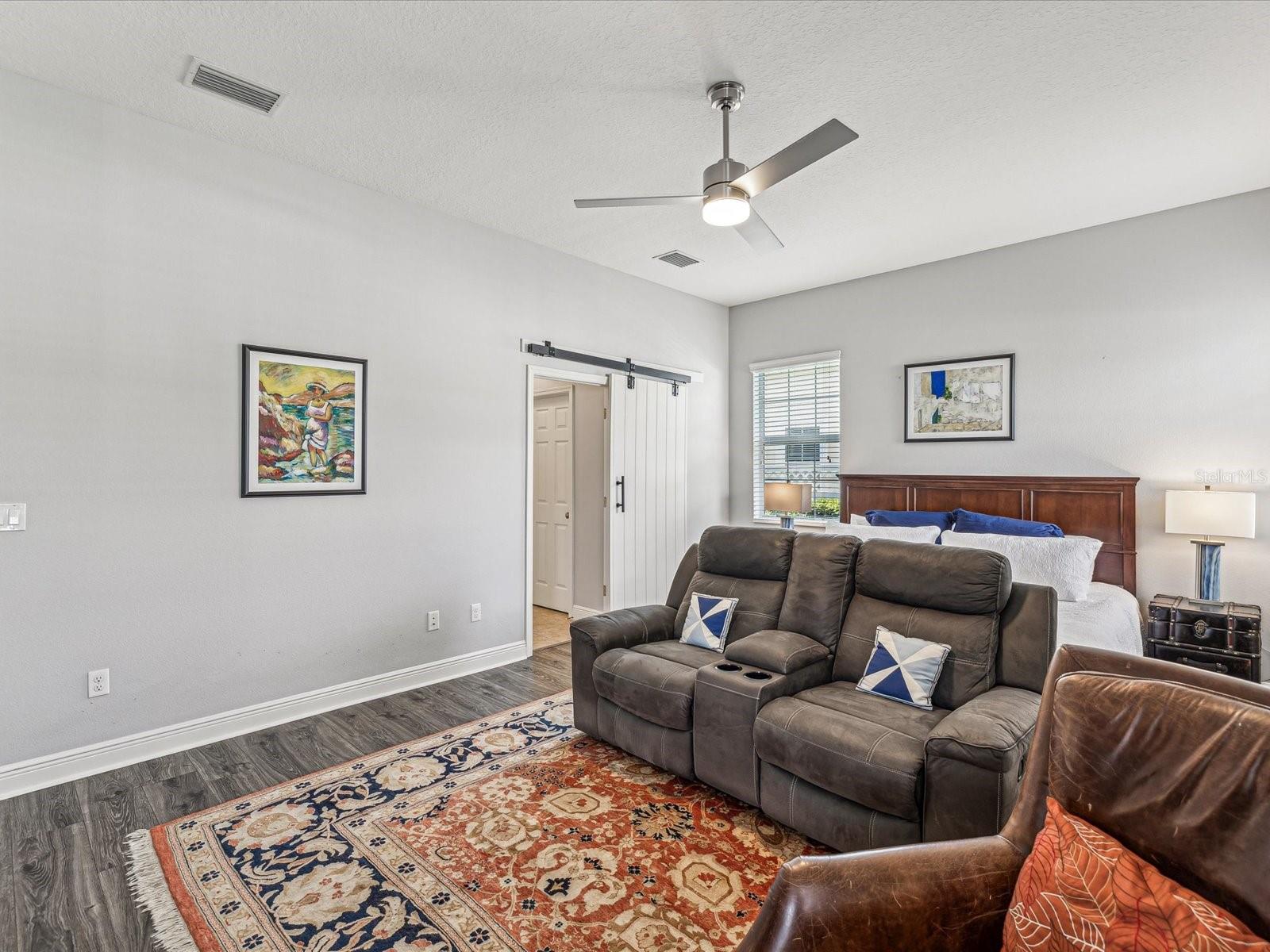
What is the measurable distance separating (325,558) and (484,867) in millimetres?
2076

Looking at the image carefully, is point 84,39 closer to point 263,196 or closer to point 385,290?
point 263,196

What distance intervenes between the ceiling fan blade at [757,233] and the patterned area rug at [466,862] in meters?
2.51

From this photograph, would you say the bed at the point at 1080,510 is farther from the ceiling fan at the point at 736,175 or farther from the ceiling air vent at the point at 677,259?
the ceiling fan at the point at 736,175

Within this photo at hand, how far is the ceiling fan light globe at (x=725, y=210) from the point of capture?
2664 mm

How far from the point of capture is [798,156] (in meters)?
2.45

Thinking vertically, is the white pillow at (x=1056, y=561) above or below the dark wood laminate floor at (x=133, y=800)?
above

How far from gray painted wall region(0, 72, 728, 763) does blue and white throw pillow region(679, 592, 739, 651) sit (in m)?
1.75

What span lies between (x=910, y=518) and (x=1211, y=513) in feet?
5.49

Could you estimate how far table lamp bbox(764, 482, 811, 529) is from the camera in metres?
5.37

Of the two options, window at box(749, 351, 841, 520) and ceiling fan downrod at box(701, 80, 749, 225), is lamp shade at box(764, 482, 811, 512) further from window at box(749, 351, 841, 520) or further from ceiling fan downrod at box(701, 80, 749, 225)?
ceiling fan downrod at box(701, 80, 749, 225)

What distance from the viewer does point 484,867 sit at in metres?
2.19

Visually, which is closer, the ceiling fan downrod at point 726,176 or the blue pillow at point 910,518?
the ceiling fan downrod at point 726,176

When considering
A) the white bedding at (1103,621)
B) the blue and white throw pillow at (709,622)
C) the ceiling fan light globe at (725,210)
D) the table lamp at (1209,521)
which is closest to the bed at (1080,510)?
the white bedding at (1103,621)

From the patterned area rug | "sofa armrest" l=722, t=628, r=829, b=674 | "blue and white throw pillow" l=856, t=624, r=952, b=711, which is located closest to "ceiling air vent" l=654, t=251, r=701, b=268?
"sofa armrest" l=722, t=628, r=829, b=674
